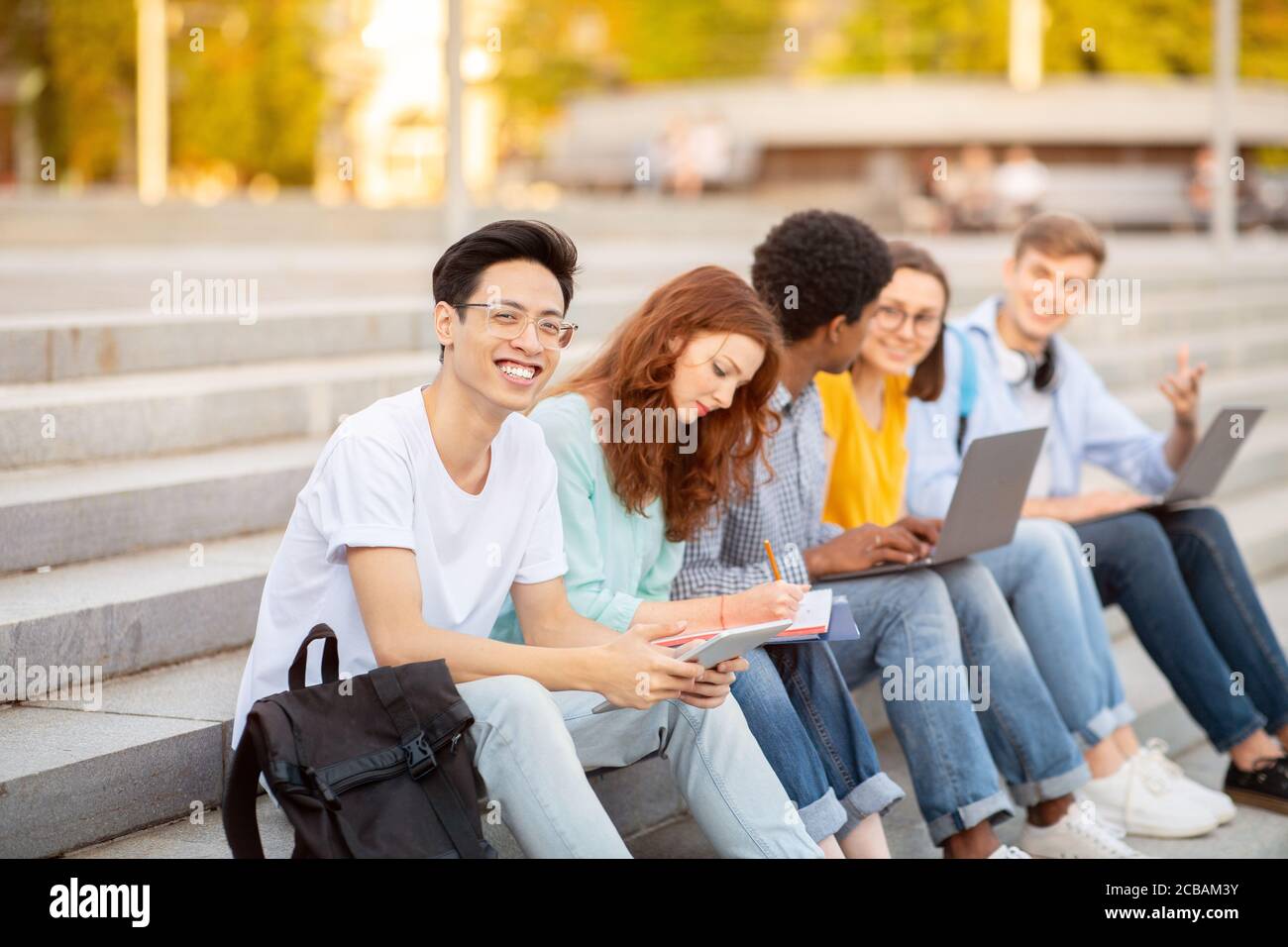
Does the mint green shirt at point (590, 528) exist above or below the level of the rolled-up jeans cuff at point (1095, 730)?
above

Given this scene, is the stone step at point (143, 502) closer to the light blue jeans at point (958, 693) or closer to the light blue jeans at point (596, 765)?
the light blue jeans at point (596, 765)

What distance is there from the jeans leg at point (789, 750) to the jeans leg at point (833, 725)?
0.41 ft

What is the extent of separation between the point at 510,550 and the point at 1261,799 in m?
2.41

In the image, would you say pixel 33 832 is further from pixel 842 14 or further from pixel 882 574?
pixel 842 14

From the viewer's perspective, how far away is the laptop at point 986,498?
365cm

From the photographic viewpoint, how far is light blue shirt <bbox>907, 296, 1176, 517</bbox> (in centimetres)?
445

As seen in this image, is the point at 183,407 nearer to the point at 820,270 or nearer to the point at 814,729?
the point at 820,270

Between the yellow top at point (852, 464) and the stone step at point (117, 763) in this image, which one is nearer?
the stone step at point (117, 763)

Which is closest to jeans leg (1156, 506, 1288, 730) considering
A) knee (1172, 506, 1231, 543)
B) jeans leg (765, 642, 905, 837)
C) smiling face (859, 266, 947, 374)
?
knee (1172, 506, 1231, 543)

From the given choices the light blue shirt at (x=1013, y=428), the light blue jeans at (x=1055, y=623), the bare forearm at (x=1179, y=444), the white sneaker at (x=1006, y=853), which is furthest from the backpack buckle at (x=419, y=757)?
the bare forearm at (x=1179, y=444)

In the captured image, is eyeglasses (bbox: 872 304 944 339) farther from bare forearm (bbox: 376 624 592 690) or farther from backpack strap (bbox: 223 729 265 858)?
backpack strap (bbox: 223 729 265 858)

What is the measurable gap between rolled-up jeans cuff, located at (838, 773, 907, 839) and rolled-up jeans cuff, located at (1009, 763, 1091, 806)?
64cm

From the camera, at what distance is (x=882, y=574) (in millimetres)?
3670
